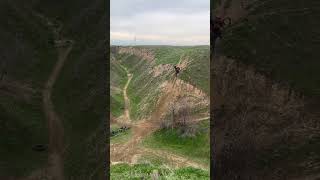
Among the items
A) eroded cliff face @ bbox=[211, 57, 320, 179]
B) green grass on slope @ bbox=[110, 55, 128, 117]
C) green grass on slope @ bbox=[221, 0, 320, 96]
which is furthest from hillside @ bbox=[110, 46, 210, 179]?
green grass on slope @ bbox=[221, 0, 320, 96]

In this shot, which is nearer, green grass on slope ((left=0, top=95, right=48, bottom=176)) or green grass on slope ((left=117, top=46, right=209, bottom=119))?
green grass on slope ((left=0, top=95, right=48, bottom=176))

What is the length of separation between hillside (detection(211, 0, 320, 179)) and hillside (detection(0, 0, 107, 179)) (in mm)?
638

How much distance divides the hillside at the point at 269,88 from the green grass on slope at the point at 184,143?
20.2 meters

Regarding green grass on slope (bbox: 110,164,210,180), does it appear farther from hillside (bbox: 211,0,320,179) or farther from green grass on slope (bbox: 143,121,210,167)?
green grass on slope (bbox: 143,121,210,167)

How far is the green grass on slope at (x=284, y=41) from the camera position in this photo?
1985 millimetres

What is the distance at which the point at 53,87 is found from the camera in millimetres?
2082

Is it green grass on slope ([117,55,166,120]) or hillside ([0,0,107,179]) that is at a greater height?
hillside ([0,0,107,179])

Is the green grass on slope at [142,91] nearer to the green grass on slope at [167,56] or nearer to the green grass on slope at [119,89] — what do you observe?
the green grass on slope at [119,89]

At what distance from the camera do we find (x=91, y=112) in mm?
2133

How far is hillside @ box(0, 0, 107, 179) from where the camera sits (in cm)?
203

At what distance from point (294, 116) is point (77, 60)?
1.15m

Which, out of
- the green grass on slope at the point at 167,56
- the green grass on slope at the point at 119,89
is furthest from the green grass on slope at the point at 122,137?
the green grass on slope at the point at 167,56

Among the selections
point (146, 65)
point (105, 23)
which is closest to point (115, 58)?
point (146, 65)

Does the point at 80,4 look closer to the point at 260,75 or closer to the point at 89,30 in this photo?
the point at 89,30
